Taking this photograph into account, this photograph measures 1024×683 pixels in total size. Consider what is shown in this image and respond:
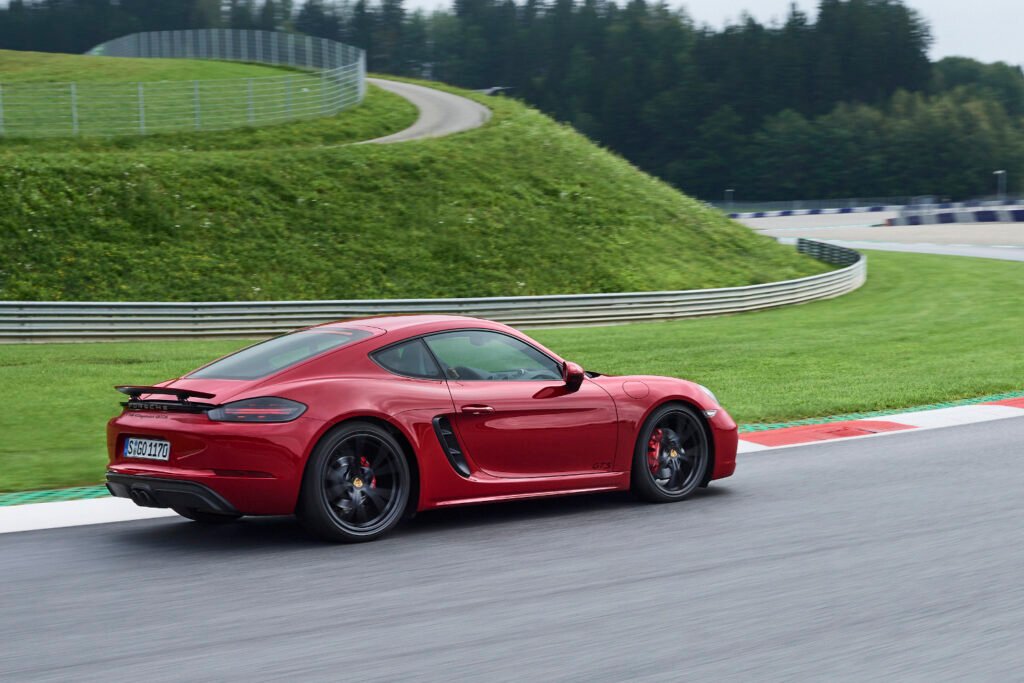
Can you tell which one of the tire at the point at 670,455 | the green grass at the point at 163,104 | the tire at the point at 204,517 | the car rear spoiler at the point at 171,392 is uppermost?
the green grass at the point at 163,104

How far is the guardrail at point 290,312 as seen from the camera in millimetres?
21062

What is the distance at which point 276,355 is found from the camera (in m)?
7.22

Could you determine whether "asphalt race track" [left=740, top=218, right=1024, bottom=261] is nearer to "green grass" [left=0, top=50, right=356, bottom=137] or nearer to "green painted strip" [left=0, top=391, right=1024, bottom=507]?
"green grass" [left=0, top=50, right=356, bottom=137]

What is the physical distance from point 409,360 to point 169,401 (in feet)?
4.36

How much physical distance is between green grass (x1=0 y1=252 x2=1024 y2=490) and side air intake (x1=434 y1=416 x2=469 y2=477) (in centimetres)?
337

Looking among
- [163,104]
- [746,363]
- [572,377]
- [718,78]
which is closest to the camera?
[572,377]

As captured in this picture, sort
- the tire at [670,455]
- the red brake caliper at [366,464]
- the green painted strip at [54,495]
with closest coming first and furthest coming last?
the red brake caliper at [366,464] → the tire at [670,455] → the green painted strip at [54,495]

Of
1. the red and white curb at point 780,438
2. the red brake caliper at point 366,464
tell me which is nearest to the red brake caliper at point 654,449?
the red brake caliper at point 366,464

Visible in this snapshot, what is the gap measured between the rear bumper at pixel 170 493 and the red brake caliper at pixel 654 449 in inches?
106

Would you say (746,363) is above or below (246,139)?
below

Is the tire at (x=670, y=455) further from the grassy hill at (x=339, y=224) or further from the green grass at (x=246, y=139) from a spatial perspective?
the green grass at (x=246, y=139)

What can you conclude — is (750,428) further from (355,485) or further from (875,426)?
(355,485)

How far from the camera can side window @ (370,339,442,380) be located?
7195 mm

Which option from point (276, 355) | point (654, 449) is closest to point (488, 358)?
point (276, 355)
